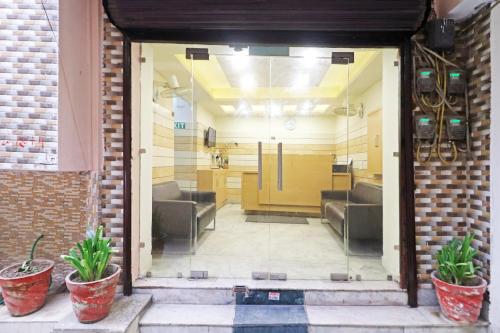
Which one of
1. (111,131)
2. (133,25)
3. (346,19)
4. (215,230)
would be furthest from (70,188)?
(346,19)

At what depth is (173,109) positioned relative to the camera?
3.83 meters

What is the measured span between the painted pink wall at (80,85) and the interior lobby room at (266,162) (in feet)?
1.10

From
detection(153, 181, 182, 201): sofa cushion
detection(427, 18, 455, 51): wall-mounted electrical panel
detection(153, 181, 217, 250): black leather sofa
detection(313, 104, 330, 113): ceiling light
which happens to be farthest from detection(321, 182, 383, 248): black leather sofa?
detection(313, 104, 330, 113): ceiling light

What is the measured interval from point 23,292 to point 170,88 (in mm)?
2798

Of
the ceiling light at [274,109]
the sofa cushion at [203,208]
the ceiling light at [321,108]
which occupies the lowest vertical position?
the sofa cushion at [203,208]

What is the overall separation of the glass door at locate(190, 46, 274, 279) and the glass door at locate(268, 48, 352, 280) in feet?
0.78

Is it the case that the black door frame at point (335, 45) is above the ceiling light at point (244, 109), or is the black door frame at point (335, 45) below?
below

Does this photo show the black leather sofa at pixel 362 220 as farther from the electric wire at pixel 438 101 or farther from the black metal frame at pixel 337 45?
the electric wire at pixel 438 101

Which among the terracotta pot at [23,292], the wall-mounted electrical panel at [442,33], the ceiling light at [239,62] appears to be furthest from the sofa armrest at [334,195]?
the terracotta pot at [23,292]

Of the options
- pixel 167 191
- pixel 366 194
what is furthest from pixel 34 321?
pixel 366 194

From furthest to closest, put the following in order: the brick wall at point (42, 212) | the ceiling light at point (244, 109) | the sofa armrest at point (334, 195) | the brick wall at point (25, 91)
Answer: the ceiling light at point (244, 109) < the sofa armrest at point (334, 195) < the brick wall at point (42, 212) < the brick wall at point (25, 91)

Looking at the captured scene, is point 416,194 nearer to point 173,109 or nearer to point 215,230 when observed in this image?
point 215,230

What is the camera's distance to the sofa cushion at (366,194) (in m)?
3.35

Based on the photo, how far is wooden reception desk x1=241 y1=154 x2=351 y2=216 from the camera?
499cm
